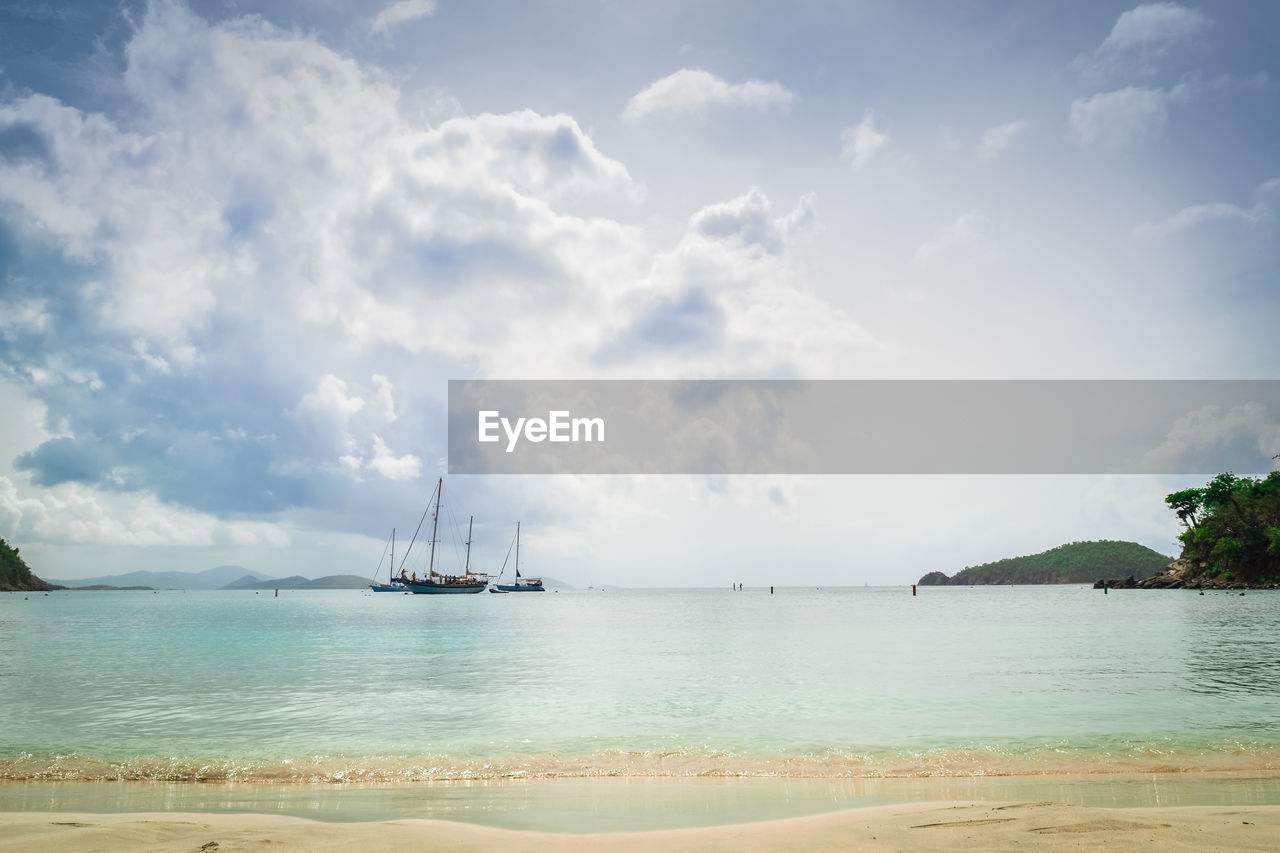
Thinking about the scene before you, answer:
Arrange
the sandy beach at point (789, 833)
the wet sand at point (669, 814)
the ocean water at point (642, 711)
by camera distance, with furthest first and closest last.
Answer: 1. the ocean water at point (642, 711)
2. the wet sand at point (669, 814)
3. the sandy beach at point (789, 833)

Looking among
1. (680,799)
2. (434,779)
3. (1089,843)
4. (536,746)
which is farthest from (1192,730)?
(434,779)

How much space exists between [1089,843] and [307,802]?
11.2 m

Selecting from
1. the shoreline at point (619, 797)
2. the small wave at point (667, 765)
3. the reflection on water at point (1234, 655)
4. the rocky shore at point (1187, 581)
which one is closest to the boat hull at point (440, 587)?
the reflection on water at point (1234, 655)

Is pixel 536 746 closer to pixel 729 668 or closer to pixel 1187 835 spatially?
pixel 1187 835

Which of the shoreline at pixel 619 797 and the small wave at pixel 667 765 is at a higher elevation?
the shoreline at pixel 619 797

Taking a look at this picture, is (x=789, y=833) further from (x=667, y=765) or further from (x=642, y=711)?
(x=642, y=711)

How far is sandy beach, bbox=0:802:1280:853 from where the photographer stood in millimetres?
7770

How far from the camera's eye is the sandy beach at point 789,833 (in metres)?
7.77

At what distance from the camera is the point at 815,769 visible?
43.9ft

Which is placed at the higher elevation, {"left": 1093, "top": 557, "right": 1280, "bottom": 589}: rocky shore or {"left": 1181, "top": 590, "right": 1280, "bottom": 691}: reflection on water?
{"left": 1181, "top": 590, "right": 1280, "bottom": 691}: reflection on water

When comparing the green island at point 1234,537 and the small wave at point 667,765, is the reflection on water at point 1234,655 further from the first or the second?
the green island at point 1234,537

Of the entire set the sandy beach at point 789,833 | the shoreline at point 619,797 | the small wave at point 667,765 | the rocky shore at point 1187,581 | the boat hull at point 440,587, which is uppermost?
the sandy beach at point 789,833

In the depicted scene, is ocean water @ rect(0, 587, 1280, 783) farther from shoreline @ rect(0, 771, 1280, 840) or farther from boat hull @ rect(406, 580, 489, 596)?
boat hull @ rect(406, 580, 489, 596)

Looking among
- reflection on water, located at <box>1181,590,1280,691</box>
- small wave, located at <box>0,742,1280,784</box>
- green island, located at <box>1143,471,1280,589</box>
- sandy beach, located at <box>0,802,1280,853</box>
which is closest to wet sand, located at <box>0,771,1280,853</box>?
sandy beach, located at <box>0,802,1280,853</box>
